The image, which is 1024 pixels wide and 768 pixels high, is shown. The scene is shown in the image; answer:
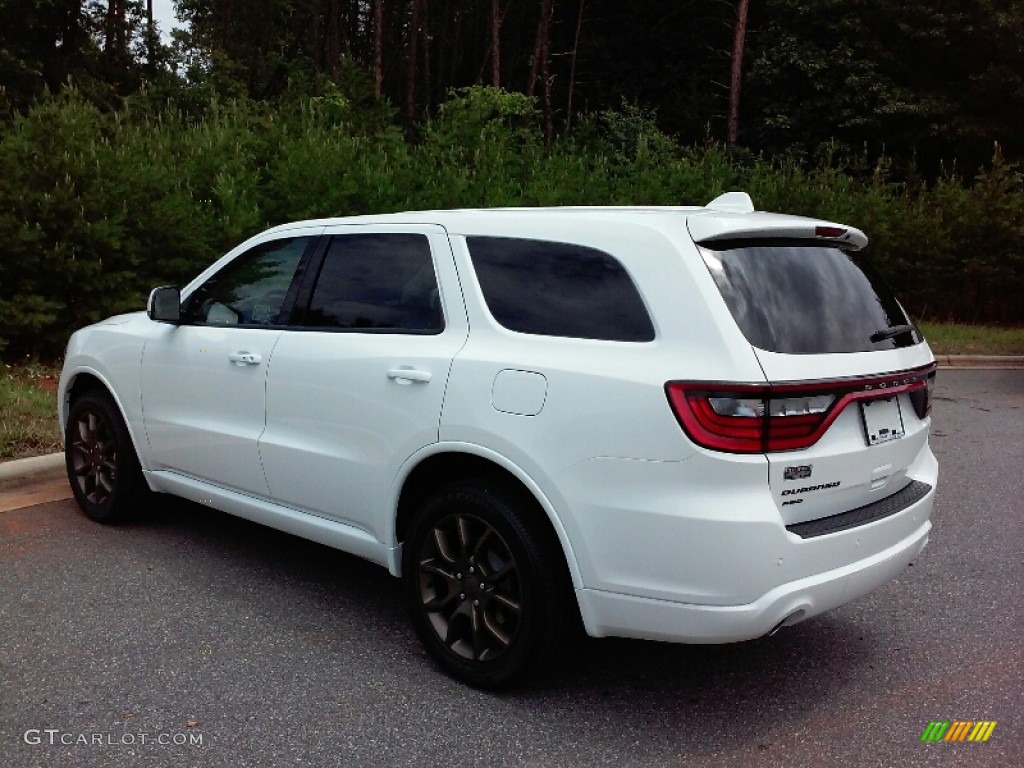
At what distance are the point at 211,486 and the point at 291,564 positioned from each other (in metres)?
0.59

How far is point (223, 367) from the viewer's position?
461 cm

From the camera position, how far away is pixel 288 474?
4.27 meters

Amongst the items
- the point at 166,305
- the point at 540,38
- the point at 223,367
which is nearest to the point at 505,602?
the point at 223,367

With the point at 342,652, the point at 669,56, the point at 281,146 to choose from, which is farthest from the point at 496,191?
the point at 669,56

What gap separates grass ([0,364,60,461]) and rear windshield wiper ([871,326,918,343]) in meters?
5.65

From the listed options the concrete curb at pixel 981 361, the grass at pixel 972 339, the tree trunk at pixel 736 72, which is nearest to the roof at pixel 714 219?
the concrete curb at pixel 981 361

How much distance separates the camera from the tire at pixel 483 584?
11.0 feet

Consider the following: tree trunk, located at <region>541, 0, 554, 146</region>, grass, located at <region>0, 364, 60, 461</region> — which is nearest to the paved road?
grass, located at <region>0, 364, 60, 461</region>

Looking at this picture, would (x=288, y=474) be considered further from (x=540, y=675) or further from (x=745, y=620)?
(x=745, y=620)

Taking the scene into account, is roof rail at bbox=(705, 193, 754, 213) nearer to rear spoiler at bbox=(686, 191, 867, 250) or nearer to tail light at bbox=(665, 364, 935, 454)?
rear spoiler at bbox=(686, 191, 867, 250)

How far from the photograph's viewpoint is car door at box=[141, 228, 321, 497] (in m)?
4.48

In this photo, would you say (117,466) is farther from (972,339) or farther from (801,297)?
(972,339)

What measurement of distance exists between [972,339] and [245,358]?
14972 millimetres

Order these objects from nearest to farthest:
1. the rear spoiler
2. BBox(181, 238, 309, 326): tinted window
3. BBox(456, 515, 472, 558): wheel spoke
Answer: the rear spoiler
BBox(456, 515, 472, 558): wheel spoke
BBox(181, 238, 309, 326): tinted window
